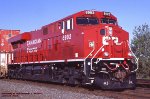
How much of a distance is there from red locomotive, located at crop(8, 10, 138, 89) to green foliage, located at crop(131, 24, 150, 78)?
10904 millimetres

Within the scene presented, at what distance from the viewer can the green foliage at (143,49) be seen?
2778 cm

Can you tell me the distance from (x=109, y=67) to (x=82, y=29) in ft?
7.78

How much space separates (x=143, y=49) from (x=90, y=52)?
14406 mm

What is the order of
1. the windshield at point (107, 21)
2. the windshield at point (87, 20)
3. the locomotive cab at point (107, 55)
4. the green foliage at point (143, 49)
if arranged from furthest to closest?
the green foliage at point (143, 49), the windshield at point (107, 21), the windshield at point (87, 20), the locomotive cab at point (107, 55)

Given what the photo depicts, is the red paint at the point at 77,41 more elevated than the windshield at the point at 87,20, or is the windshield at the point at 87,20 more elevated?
the windshield at the point at 87,20

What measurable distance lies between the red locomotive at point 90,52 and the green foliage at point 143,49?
1090 cm

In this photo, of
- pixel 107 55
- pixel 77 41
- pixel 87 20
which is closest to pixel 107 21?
pixel 87 20

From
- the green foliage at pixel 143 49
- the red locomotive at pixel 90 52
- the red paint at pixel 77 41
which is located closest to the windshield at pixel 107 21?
the red locomotive at pixel 90 52

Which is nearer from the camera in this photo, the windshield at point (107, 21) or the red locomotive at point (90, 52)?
the red locomotive at point (90, 52)

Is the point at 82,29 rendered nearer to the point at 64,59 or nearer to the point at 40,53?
the point at 64,59

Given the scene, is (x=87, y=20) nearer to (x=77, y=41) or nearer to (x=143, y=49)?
(x=77, y=41)

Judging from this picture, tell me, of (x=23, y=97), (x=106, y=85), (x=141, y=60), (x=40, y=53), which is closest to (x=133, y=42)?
(x=141, y=60)

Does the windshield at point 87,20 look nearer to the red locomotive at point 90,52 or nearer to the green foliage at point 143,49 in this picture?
the red locomotive at point 90,52

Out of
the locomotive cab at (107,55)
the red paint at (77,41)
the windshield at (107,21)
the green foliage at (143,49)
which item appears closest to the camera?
the locomotive cab at (107,55)
